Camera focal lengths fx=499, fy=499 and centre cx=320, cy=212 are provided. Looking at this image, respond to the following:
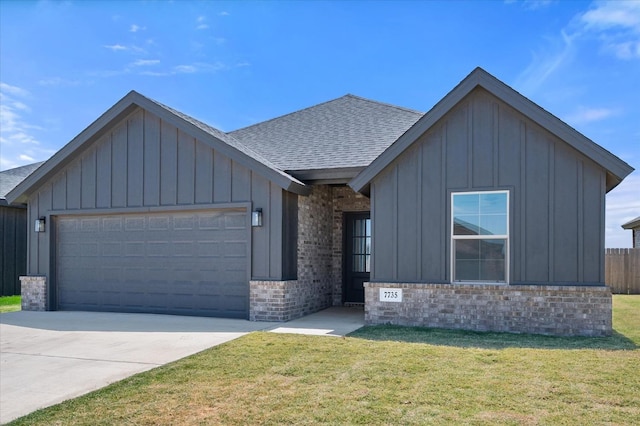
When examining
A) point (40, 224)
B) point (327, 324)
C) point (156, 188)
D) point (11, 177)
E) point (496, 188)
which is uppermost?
point (11, 177)

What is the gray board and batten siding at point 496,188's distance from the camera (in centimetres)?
842

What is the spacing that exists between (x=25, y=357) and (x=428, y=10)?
10489mm

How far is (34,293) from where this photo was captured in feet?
40.7

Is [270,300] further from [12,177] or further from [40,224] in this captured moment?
[12,177]

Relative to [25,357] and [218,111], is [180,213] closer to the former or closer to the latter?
[25,357]

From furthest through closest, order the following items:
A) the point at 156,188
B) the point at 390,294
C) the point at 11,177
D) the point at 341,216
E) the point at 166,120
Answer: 1. the point at 11,177
2. the point at 341,216
3. the point at 156,188
4. the point at 166,120
5. the point at 390,294

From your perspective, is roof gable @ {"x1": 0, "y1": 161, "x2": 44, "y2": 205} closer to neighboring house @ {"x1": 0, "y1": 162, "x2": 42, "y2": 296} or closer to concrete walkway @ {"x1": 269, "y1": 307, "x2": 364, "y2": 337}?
neighboring house @ {"x1": 0, "y1": 162, "x2": 42, "y2": 296}

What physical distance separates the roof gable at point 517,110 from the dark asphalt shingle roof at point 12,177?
43.8 feet

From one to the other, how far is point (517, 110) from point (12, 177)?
1847cm

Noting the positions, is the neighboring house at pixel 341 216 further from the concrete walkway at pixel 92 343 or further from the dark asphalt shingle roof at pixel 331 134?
the concrete walkway at pixel 92 343

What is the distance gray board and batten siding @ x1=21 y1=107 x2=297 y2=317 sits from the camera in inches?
406

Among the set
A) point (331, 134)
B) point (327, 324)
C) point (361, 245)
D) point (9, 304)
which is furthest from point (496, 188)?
→ point (9, 304)

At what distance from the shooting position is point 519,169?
8773 millimetres

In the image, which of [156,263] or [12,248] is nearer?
[156,263]
